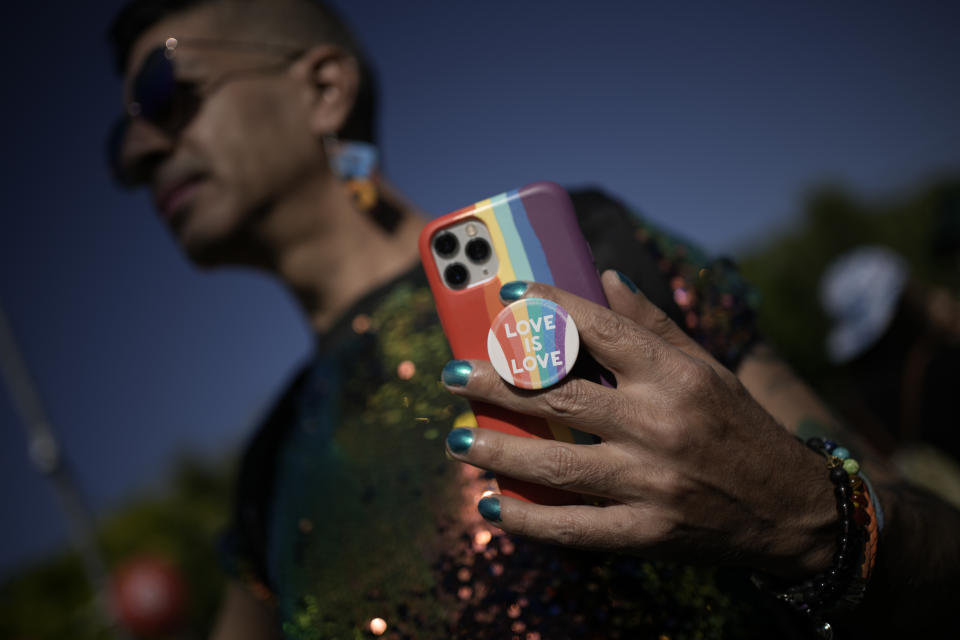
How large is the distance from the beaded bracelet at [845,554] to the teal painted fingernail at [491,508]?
17.1 inches

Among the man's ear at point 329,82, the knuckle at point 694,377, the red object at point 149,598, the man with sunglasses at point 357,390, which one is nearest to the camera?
the knuckle at point 694,377

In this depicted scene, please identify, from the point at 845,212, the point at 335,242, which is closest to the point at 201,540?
the point at 335,242

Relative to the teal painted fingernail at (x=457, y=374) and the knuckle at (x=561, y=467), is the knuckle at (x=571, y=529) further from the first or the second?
the teal painted fingernail at (x=457, y=374)

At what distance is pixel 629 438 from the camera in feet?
2.35

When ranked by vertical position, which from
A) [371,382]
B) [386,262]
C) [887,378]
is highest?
[386,262]

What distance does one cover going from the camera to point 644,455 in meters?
0.72

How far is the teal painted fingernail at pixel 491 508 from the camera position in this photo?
0.77 m

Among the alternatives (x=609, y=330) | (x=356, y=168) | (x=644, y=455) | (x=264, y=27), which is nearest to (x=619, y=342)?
(x=609, y=330)

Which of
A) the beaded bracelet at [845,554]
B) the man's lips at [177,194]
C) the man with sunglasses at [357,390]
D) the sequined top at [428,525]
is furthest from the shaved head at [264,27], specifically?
the beaded bracelet at [845,554]

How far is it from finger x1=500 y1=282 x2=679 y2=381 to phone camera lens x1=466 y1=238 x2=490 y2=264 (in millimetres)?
181

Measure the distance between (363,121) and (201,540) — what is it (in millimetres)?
7557

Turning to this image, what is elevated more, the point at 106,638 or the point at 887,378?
the point at 887,378

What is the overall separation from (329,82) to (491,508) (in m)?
1.60

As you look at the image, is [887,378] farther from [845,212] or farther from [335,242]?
[845,212]
